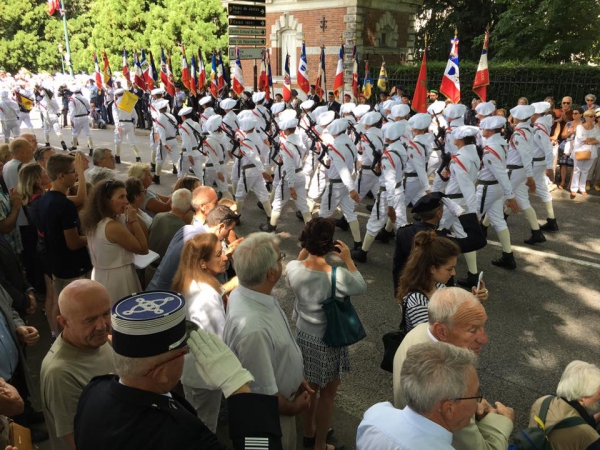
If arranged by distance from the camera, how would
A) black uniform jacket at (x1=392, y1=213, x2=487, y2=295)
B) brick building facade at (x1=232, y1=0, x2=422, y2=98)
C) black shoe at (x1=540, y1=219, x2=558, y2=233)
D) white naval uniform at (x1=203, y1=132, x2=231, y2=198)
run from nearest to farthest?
black uniform jacket at (x1=392, y1=213, x2=487, y2=295) → black shoe at (x1=540, y1=219, x2=558, y2=233) → white naval uniform at (x1=203, y1=132, x2=231, y2=198) → brick building facade at (x1=232, y1=0, x2=422, y2=98)

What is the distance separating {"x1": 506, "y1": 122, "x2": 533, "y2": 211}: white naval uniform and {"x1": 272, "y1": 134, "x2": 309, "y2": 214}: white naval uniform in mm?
3340

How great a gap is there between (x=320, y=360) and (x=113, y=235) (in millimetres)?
1809

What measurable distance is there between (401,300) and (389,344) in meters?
0.41

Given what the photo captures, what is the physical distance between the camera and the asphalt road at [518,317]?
433cm

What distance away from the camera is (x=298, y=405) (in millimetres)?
2639

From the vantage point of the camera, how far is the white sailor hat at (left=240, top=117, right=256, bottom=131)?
8562 millimetres

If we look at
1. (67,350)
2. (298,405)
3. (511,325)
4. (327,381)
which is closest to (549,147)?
(511,325)

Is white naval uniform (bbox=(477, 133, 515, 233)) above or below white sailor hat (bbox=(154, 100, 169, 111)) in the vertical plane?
below

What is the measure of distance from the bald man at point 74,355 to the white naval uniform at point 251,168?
19.9ft

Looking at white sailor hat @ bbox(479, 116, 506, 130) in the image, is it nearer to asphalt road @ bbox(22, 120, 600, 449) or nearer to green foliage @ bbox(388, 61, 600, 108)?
asphalt road @ bbox(22, 120, 600, 449)

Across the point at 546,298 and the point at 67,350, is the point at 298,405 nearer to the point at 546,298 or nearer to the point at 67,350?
the point at 67,350

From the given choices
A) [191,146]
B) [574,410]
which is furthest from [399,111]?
[574,410]

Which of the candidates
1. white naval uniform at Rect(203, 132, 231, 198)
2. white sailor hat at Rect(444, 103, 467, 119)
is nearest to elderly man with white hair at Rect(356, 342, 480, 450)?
white sailor hat at Rect(444, 103, 467, 119)

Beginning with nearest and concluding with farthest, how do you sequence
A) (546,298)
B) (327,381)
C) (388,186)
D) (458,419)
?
1. (458,419)
2. (327,381)
3. (546,298)
4. (388,186)
